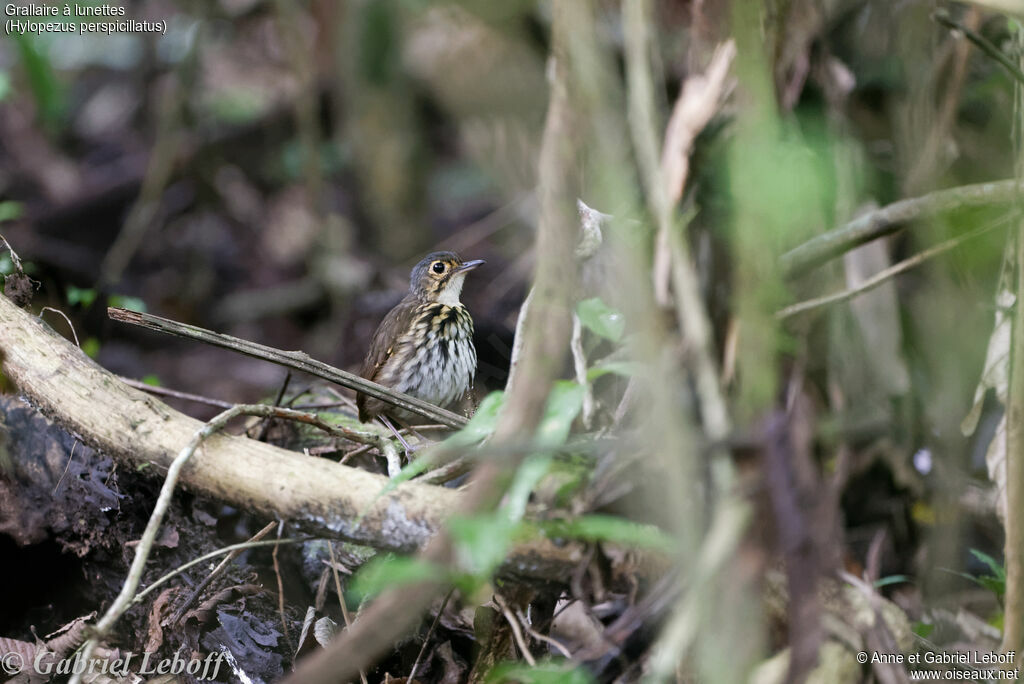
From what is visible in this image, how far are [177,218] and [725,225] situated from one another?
727 cm

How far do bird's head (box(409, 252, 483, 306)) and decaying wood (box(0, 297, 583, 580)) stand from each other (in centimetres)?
220

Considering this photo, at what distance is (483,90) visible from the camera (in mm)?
7355

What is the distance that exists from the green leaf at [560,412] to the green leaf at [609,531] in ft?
0.52

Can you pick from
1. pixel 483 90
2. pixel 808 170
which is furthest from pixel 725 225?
pixel 483 90

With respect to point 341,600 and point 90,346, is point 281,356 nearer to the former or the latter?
point 341,600

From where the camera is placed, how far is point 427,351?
4.48 meters

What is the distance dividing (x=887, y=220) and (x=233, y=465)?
2.19 meters

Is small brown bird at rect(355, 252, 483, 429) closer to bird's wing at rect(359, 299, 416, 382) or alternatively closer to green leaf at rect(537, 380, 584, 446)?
bird's wing at rect(359, 299, 416, 382)

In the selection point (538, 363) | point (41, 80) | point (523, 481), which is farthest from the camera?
point (41, 80)

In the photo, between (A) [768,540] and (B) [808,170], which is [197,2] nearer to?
(B) [808,170]

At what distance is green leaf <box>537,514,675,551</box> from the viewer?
1.64m

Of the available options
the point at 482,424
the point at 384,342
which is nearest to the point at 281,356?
the point at 482,424

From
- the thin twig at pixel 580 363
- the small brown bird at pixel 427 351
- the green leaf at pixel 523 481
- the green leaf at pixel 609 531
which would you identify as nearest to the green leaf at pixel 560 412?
the green leaf at pixel 523 481

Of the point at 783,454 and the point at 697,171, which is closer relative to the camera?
the point at 783,454
